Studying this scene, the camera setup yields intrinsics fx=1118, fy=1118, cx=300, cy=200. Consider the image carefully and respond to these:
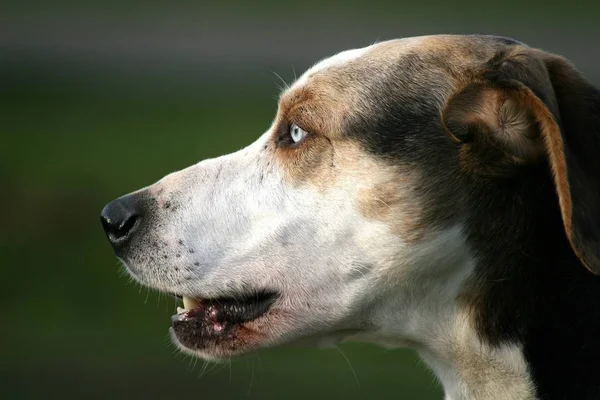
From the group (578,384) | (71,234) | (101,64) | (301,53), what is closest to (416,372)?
(71,234)

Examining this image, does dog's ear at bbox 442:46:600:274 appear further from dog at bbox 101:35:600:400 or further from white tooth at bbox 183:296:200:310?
white tooth at bbox 183:296:200:310

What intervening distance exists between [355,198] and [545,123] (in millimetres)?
713

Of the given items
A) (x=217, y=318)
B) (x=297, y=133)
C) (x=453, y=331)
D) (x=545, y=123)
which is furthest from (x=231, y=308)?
(x=545, y=123)

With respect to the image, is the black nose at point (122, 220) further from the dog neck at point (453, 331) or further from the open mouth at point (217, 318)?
the dog neck at point (453, 331)

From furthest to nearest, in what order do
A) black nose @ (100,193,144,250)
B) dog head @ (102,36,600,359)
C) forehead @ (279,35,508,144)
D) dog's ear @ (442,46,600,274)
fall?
black nose @ (100,193,144,250), forehead @ (279,35,508,144), dog head @ (102,36,600,359), dog's ear @ (442,46,600,274)

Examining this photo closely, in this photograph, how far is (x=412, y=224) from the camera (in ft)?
12.5

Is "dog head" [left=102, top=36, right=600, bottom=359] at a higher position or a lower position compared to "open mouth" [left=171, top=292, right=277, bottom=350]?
higher

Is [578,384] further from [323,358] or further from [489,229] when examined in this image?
[323,358]

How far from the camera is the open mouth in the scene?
4004mm

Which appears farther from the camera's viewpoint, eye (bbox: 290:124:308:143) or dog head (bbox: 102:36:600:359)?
eye (bbox: 290:124:308:143)

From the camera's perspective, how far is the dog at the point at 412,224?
3.68 metres

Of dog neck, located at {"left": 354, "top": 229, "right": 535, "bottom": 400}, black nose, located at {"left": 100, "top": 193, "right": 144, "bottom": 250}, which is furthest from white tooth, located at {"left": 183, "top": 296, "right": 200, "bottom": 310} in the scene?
dog neck, located at {"left": 354, "top": 229, "right": 535, "bottom": 400}

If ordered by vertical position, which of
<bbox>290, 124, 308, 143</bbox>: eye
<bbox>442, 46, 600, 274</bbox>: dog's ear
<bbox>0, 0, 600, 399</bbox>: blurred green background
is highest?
<bbox>442, 46, 600, 274</bbox>: dog's ear

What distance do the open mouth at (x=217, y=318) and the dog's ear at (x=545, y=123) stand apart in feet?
3.05
